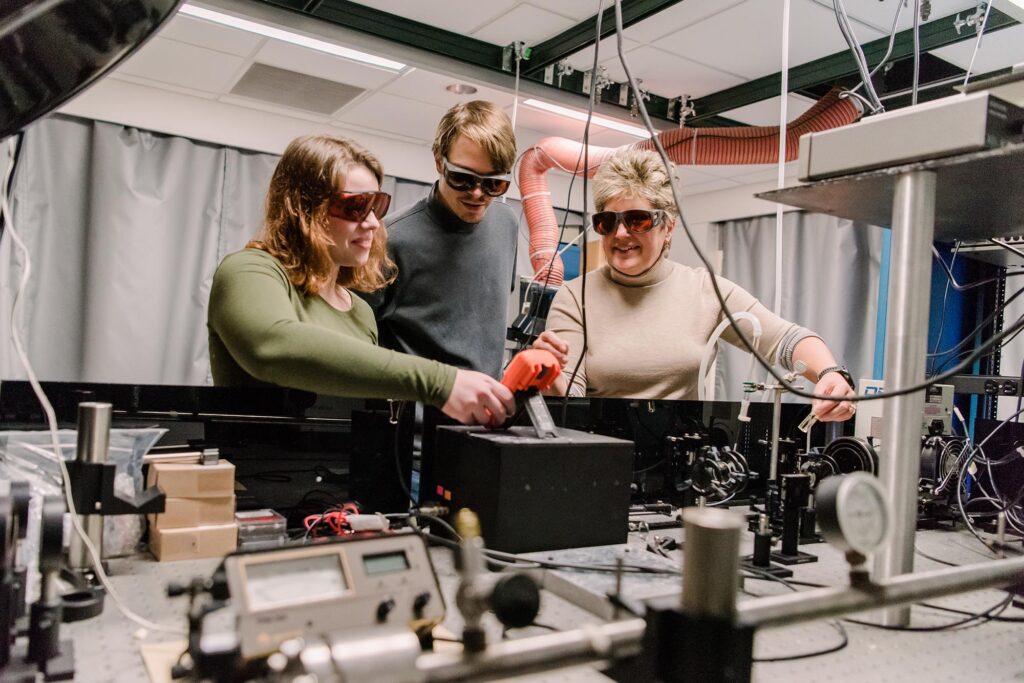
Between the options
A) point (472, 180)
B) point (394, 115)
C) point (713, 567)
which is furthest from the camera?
point (394, 115)

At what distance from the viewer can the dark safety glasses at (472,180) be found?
159cm

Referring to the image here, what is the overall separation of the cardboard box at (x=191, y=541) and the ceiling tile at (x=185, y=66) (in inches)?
129

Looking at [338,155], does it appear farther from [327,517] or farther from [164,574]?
[164,574]

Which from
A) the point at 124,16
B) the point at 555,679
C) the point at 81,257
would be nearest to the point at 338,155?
the point at 124,16

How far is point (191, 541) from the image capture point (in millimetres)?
995

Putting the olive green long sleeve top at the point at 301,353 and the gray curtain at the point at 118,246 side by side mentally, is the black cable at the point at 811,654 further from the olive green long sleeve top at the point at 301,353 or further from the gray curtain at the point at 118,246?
the gray curtain at the point at 118,246

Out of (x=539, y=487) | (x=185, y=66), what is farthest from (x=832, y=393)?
(x=185, y=66)

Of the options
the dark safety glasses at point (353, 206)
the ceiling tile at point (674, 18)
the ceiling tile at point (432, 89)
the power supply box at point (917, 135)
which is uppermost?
the ceiling tile at point (674, 18)

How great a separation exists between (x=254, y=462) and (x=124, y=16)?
68 cm

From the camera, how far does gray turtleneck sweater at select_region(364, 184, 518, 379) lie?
1709 millimetres

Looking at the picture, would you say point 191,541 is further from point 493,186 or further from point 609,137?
point 609,137

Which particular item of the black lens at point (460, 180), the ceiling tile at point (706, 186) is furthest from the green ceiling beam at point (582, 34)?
the ceiling tile at point (706, 186)

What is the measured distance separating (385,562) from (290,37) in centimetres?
334

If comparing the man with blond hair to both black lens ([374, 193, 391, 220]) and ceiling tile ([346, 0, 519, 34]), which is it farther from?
ceiling tile ([346, 0, 519, 34])
